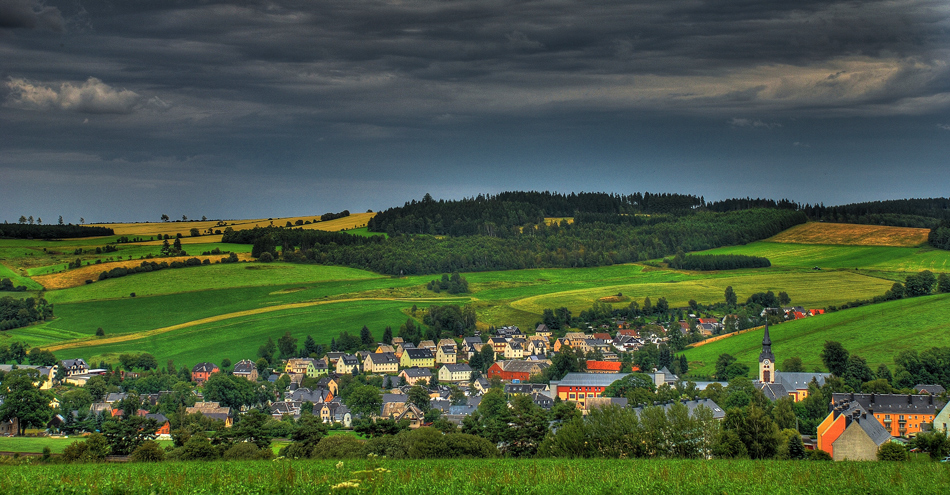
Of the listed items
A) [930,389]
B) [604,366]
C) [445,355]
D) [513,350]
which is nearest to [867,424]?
[930,389]

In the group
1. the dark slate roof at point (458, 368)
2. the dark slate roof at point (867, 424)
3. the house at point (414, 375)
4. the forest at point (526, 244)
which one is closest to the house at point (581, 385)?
the dark slate roof at point (458, 368)

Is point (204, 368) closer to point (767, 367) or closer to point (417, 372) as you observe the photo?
point (417, 372)

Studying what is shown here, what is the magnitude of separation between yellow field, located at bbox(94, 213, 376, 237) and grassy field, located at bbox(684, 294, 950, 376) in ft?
284

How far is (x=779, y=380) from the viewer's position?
6931cm

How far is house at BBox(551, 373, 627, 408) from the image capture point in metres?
73.1

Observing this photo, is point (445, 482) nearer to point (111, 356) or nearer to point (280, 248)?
point (111, 356)

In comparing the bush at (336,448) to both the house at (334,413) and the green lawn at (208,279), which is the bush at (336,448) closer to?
the house at (334,413)

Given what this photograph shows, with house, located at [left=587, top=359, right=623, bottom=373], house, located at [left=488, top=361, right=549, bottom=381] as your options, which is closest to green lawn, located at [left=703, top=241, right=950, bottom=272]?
house, located at [left=587, top=359, right=623, bottom=373]

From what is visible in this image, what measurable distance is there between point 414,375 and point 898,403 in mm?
45820

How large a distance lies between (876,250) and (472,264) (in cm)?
6575

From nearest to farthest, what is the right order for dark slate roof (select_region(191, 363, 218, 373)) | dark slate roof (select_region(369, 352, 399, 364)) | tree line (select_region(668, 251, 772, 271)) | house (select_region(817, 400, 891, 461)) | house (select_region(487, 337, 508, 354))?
house (select_region(817, 400, 891, 461))
dark slate roof (select_region(191, 363, 218, 373))
dark slate roof (select_region(369, 352, 399, 364))
house (select_region(487, 337, 508, 354))
tree line (select_region(668, 251, 772, 271))

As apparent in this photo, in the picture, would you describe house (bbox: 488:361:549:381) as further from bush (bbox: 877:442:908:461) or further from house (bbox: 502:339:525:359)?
bush (bbox: 877:442:908:461)

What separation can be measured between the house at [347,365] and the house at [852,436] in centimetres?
5027

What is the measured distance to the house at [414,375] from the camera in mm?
79706
